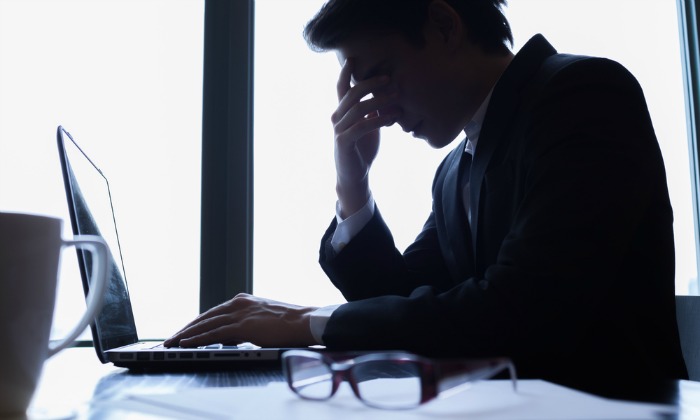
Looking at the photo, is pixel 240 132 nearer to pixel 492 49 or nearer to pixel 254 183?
pixel 254 183

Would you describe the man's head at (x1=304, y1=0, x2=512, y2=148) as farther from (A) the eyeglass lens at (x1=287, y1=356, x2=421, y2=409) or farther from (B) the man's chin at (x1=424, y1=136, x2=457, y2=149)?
(A) the eyeglass lens at (x1=287, y1=356, x2=421, y2=409)

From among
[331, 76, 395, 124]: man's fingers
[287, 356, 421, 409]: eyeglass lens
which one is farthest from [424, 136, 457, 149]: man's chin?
[287, 356, 421, 409]: eyeglass lens

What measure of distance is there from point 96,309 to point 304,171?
1491 millimetres

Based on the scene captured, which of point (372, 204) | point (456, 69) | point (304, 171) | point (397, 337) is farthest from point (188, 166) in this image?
point (397, 337)

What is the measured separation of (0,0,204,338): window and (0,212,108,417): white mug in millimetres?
1409

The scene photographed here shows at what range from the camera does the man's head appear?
1205mm

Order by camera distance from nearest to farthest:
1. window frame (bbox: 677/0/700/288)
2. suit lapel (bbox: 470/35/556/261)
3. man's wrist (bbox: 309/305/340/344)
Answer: man's wrist (bbox: 309/305/340/344), suit lapel (bbox: 470/35/556/261), window frame (bbox: 677/0/700/288)

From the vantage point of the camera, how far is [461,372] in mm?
412

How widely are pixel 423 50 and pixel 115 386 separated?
85 cm

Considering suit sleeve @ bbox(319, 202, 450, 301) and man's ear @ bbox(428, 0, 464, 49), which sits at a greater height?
man's ear @ bbox(428, 0, 464, 49)

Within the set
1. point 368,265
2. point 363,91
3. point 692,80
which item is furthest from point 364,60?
point 692,80

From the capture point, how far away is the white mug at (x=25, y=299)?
0.41 metres

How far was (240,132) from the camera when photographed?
188 cm

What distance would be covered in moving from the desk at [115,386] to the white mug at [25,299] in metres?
0.02
